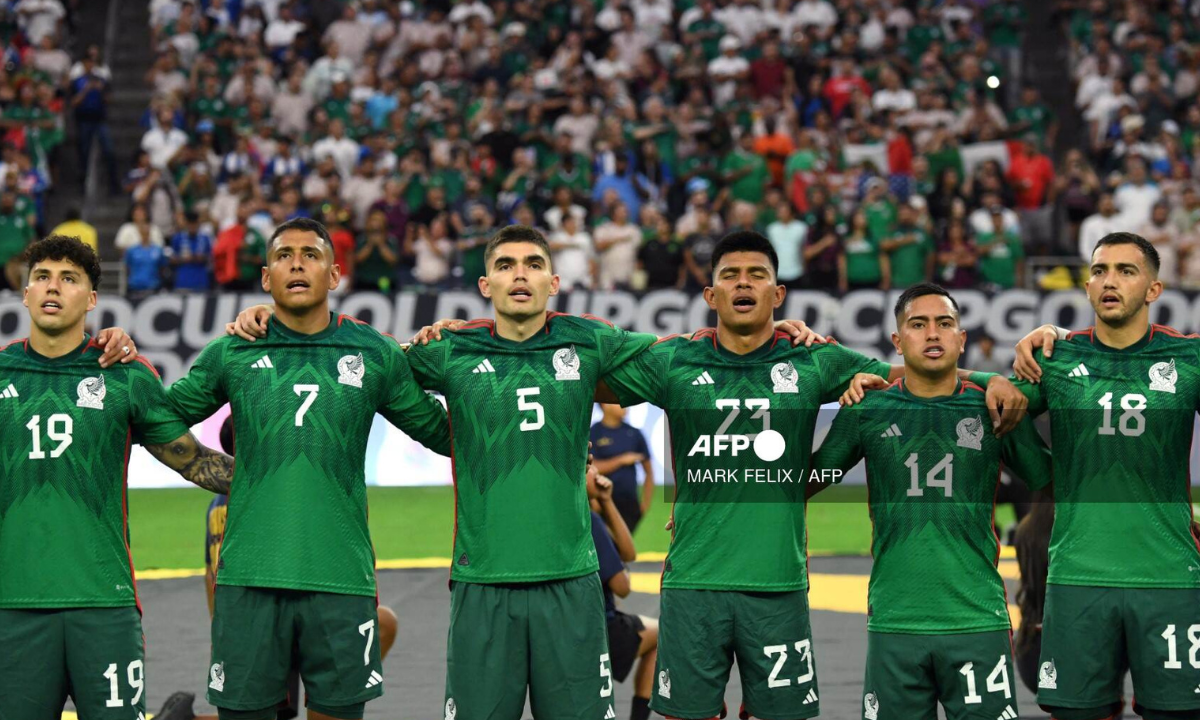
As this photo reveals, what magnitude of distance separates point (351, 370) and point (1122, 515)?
375 centimetres

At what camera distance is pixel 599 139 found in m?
26.2

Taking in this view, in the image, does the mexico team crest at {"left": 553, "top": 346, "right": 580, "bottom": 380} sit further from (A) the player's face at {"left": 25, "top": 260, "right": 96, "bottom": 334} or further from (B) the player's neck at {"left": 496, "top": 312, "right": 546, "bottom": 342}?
(A) the player's face at {"left": 25, "top": 260, "right": 96, "bottom": 334}

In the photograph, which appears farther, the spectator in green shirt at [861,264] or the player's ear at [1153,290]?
the spectator in green shirt at [861,264]

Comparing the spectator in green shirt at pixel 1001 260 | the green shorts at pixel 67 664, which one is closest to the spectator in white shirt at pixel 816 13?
the spectator in green shirt at pixel 1001 260

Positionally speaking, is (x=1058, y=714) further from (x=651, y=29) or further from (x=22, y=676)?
(x=651, y=29)

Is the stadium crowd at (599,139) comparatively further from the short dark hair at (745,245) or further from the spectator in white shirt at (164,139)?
the short dark hair at (745,245)

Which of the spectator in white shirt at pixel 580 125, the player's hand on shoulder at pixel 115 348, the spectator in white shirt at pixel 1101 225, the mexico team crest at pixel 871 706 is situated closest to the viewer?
the mexico team crest at pixel 871 706

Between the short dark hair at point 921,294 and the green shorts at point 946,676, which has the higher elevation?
the short dark hair at point 921,294

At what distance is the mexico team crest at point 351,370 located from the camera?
27.2 ft

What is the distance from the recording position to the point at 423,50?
28531 mm

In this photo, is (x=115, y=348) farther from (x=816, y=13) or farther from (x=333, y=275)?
(x=816, y=13)

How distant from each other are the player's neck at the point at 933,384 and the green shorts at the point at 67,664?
3898mm

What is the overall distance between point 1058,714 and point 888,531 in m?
1.20

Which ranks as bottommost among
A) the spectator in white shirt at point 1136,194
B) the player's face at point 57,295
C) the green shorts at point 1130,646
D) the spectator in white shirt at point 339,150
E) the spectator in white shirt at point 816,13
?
the green shorts at point 1130,646
